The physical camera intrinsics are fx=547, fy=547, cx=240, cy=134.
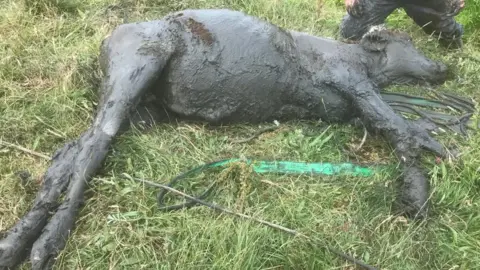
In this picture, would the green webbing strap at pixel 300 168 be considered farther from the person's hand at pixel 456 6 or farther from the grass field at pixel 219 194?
the person's hand at pixel 456 6

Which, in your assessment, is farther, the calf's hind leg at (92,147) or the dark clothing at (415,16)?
the dark clothing at (415,16)

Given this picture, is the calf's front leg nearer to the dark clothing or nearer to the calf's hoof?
the calf's hoof

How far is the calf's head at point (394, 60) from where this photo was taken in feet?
13.5

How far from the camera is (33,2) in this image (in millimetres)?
5020

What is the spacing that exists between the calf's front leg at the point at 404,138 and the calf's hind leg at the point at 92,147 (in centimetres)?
134

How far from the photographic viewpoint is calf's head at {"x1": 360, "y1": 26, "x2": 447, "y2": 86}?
13.5 ft

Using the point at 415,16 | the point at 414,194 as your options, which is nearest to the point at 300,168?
the point at 414,194

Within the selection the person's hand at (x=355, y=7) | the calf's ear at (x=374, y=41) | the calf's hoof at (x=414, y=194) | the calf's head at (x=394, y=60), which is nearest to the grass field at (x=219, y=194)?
the calf's hoof at (x=414, y=194)

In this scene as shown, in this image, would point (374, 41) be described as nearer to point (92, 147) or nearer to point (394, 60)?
point (394, 60)

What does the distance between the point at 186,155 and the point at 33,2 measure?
2595mm

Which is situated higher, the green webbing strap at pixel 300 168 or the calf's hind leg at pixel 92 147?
the calf's hind leg at pixel 92 147

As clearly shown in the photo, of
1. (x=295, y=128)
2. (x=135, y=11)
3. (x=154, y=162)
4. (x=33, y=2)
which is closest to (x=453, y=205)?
(x=295, y=128)

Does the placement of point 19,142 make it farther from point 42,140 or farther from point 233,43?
point 233,43

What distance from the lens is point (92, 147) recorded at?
3111 mm
